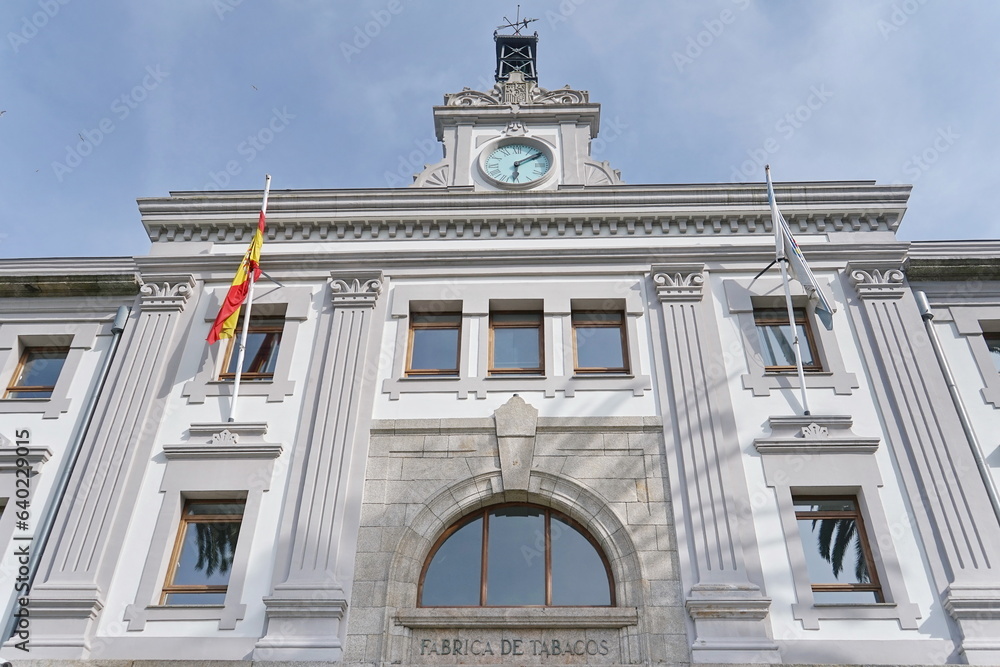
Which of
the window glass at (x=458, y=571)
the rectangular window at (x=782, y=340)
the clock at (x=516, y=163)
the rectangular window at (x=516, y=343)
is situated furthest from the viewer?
the clock at (x=516, y=163)

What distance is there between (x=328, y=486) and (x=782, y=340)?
8711 mm

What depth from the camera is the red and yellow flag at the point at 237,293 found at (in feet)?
54.0

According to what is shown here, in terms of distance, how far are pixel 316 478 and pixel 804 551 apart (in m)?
7.86

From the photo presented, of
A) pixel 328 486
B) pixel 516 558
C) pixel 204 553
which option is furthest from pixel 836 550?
pixel 204 553

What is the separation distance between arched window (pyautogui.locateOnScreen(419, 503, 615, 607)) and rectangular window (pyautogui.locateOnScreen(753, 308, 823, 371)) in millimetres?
5006

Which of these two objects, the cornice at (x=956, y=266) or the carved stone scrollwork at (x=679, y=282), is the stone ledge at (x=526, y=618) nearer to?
the carved stone scrollwork at (x=679, y=282)

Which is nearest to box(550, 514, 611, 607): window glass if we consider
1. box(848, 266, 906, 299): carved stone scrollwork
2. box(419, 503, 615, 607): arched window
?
box(419, 503, 615, 607): arched window

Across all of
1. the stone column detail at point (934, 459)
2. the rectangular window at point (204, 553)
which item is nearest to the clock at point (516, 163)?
the stone column detail at point (934, 459)

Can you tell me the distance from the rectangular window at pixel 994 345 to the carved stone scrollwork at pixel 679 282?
17.8 feet

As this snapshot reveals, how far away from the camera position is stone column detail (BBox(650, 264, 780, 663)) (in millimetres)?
13008

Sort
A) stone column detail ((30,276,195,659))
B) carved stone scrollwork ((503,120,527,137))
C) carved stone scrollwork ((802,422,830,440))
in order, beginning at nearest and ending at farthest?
stone column detail ((30,276,195,659)) → carved stone scrollwork ((802,422,830,440)) → carved stone scrollwork ((503,120,527,137))

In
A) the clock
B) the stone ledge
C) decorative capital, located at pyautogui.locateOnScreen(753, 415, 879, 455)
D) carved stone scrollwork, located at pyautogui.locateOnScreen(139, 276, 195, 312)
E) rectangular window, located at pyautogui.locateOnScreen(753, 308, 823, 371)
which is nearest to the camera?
the stone ledge

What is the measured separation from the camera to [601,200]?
61.3 feet

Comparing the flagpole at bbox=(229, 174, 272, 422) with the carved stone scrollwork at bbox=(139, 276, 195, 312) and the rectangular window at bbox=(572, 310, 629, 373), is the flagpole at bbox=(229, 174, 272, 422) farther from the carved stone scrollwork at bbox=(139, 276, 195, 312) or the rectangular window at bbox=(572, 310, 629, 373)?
the rectangular window at bbox=(572, 310, 629, 373)
